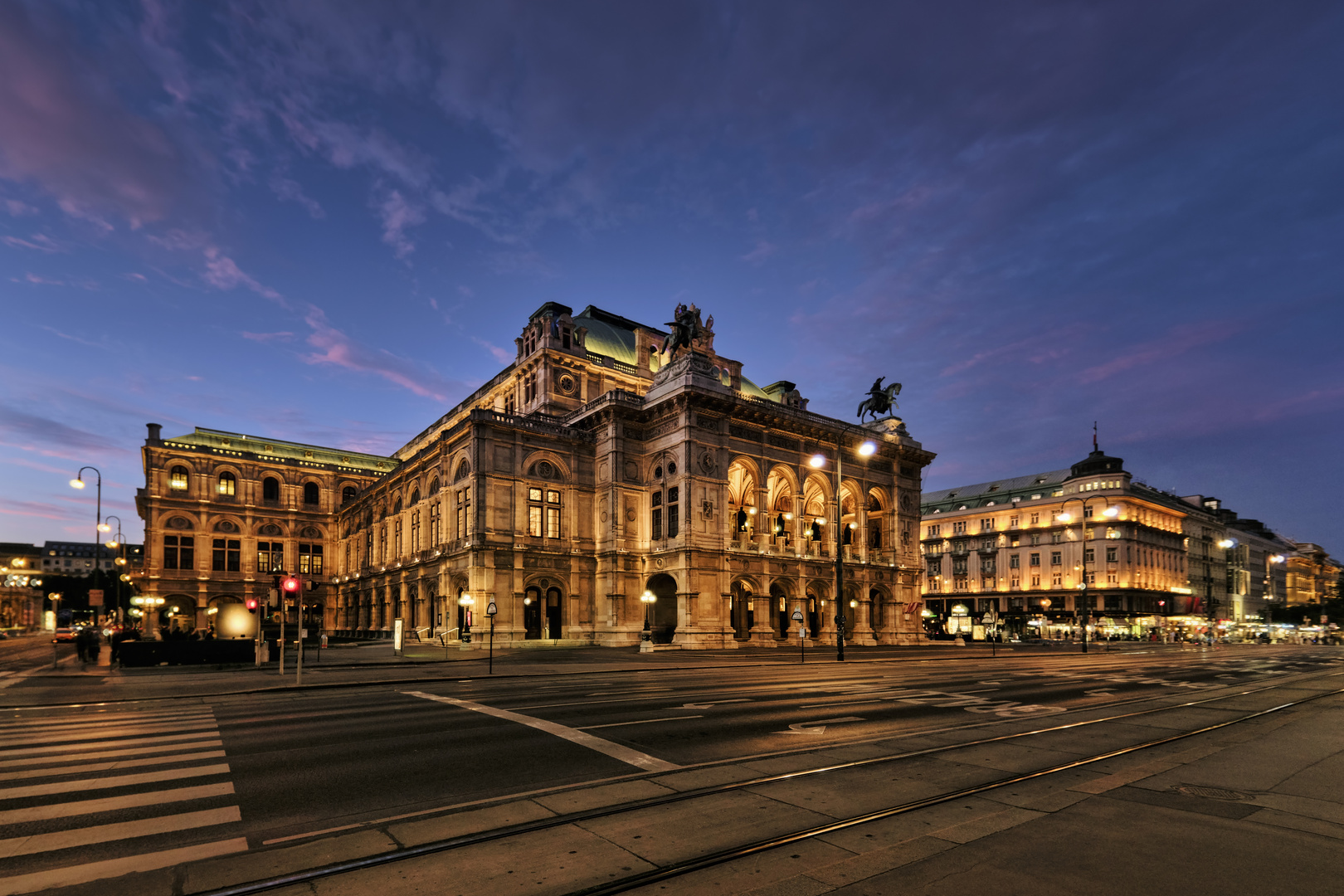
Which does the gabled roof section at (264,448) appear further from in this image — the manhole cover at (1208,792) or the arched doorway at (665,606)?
the manhole cover at (1208,792)

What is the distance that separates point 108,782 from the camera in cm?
950

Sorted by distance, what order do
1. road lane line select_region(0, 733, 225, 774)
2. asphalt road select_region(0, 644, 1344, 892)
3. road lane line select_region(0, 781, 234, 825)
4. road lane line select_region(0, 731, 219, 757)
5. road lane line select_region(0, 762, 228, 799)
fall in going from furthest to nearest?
road lane line select_region(0, 731, 219, 757) < road lane line select_region(0, 733, 225, 774) < road lane line select_region(0, 762, 228, 799) < road lane line select_region(0, 781, 234, 825) < asphalt road select_region(0, 644, 1344, 892)

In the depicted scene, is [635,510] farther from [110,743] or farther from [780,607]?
A: [110,743]

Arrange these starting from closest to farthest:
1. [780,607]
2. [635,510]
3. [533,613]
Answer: [533,613] → [635,510] → [780,607]

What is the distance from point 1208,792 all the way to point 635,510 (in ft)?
144

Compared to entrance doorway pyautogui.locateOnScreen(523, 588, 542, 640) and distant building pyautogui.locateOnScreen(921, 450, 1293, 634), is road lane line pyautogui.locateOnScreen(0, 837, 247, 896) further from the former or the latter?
distant building pyautogui.locateOnScreen(921, 450, 1293, 634)

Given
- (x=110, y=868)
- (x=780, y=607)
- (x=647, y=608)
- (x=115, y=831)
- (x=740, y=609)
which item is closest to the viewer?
(x=110, y=868)

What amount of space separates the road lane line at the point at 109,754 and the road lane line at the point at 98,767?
0.34 metres

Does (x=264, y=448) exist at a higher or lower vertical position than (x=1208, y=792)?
higher

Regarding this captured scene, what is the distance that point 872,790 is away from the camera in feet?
29.8

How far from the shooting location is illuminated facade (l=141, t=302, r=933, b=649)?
48.2 metres

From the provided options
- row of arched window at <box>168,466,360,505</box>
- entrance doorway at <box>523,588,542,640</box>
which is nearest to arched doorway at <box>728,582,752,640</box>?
entrance doorway at <box>523,588,542,640</box>

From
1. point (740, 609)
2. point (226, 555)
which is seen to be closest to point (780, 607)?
point (740, 609)

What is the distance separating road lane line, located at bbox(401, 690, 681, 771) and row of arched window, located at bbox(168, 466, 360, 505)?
7416cm
